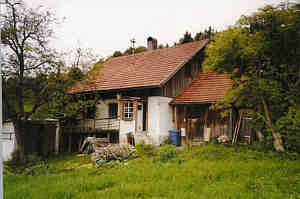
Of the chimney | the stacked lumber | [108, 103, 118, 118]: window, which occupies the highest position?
the chimney

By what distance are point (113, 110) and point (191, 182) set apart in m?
10.8

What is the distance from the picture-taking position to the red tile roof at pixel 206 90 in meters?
14.1

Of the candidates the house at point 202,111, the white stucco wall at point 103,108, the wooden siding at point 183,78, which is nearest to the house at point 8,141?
the white stucco wall at point 103,108

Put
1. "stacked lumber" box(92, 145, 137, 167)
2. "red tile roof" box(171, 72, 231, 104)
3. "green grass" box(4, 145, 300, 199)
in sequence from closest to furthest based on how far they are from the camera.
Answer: "green grass" box(4, 145, 300, 199) < "stacked lumber" box(92, 145, 137, 167) < "red tile roof" box(171, 72, 231, 104)

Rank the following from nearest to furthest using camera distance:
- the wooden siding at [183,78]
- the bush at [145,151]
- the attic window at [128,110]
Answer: the bush at [145,151], the wooden siding at [183,78], the attic window at [128,110]

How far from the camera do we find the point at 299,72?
9.56 m

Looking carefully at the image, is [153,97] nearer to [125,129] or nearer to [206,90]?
[125,129]

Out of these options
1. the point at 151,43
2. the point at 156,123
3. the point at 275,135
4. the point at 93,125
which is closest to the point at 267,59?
the point at 275,135

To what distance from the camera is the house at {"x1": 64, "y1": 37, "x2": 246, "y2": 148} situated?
14473 mm

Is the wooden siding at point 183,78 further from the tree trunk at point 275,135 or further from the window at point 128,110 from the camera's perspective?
the tree trunk at point 275,135

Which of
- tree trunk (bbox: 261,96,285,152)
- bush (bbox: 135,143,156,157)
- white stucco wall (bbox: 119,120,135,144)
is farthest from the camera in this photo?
white stucco wall (bbox: 119,120,135,144)

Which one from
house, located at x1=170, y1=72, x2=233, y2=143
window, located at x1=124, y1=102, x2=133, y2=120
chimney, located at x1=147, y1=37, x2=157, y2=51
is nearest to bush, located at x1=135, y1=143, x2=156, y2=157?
house, located at x1=170, y1=72, x2=233, y2=143

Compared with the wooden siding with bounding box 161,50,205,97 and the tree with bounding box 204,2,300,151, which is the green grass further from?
the wooden siding with bounding box 161,50,205,97

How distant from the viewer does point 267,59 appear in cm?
958
